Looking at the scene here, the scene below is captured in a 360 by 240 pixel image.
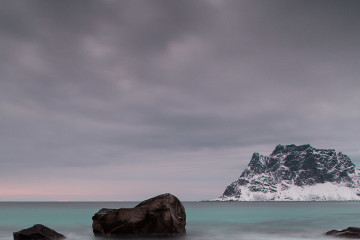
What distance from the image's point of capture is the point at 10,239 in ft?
116

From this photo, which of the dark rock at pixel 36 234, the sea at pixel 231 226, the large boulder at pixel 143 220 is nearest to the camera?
the dark rock at pixel 36 234

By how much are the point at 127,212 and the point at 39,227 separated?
803 centimetres

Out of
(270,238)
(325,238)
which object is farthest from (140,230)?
(325,238)

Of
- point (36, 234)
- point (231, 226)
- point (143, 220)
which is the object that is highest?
point (143, 220)

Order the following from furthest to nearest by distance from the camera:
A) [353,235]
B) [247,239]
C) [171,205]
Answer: [247,239], [171,205], [353,235]

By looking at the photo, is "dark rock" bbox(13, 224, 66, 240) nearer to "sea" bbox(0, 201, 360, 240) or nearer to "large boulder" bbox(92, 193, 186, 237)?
"large boulder" bbox(92, 193, 186, 237)

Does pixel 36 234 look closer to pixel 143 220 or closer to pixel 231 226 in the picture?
pixel 143 220

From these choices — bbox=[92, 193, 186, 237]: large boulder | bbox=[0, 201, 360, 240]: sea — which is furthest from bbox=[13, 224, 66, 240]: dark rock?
bbox=[0, 201, 360, 240]: sea

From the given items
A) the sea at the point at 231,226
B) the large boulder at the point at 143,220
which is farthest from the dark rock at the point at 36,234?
the sea at the point at 231,226

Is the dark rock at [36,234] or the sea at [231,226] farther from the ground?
the dark rock at [36,234]

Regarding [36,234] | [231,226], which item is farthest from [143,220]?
[231,226]

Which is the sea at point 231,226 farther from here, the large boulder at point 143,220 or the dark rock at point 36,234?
the dark rock at point 36,234

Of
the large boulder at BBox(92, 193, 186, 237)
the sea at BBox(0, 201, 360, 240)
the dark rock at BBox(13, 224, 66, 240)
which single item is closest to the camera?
the dark rock at BBox(13, 224, 66, 240)

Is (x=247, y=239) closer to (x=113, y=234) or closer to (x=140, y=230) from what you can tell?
(x=140, y=230)
